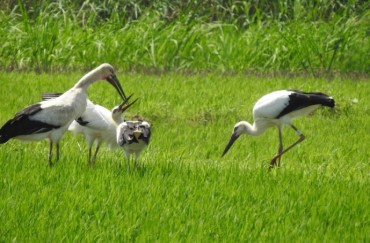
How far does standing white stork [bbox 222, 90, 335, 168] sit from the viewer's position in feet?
28.3

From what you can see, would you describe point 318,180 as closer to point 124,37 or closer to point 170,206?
point 170,206

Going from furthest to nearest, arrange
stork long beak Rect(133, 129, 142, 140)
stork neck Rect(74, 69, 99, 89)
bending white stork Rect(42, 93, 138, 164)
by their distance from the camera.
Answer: bending white stork Rect(42, 93, 138, 164) → stork neck Rect(74, 69, 99, 89) → stork long beak Rect(133, 129, 142, 140)

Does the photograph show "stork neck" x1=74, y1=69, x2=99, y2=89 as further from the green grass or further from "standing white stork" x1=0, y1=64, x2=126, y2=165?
the green grass

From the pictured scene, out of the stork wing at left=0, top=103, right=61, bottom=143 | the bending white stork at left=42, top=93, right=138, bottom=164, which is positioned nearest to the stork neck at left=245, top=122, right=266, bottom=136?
the bending white stork at left=42, top=93, right=138, bottom=164

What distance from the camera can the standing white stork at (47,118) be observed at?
24.5 feet

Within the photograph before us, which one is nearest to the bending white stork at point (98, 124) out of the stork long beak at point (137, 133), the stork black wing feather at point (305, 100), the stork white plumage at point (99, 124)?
the stork white plumage at point (99, 124)

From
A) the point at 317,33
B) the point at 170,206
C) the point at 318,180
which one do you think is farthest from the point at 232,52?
the point at 170,206

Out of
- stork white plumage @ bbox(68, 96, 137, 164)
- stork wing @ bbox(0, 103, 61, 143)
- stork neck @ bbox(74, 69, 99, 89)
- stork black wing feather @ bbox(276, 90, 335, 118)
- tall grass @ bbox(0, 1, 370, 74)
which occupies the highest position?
stork neck @ bbox(74, 69, 99, 89)

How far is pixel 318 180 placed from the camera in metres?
7.77

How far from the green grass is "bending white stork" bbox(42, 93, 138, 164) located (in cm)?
19

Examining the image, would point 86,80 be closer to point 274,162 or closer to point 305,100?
point 274,162

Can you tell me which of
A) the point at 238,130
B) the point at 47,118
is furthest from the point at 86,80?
the point at 238,130

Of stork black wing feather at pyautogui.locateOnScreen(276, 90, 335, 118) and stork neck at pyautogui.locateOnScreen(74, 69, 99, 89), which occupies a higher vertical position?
A: stork neck at pyautogui.locateOnScreen(74, 69, 99, 89)

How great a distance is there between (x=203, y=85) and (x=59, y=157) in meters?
4.68
